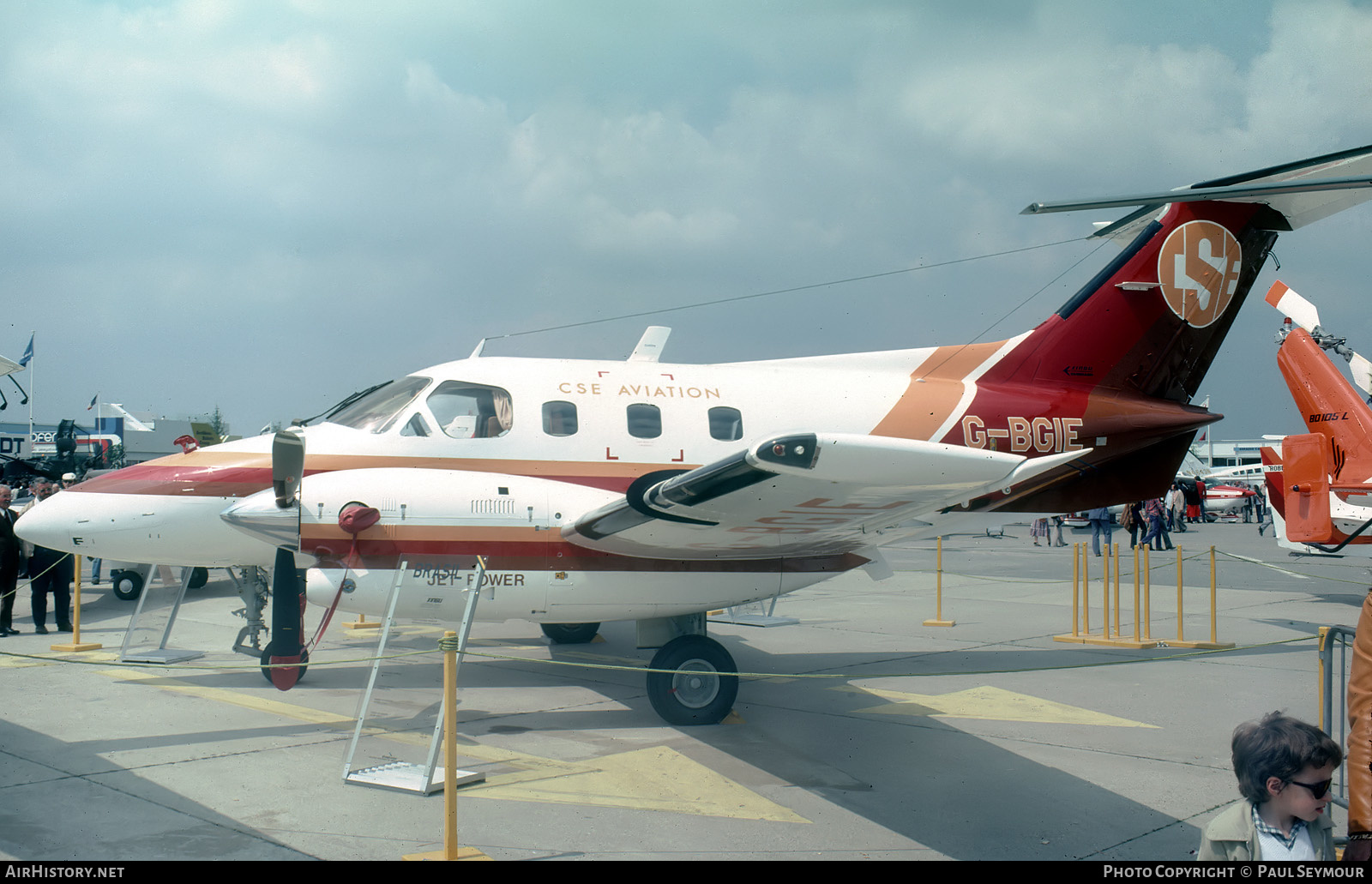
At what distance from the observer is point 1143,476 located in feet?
32.3

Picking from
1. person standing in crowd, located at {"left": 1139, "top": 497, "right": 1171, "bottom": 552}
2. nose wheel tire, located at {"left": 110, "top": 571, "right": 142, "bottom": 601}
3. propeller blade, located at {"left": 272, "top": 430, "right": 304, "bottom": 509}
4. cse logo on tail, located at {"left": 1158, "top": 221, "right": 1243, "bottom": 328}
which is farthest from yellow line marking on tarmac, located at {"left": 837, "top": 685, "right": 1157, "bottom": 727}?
person standing in crowd, located at {"left": 1139, "top": 497, "right": 1171, "bottom": 552}

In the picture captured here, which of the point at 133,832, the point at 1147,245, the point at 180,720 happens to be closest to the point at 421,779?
the point at 133,832

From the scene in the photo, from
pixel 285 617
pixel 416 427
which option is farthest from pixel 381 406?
pixel 285 617

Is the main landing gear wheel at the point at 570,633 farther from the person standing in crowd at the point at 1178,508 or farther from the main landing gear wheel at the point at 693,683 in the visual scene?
the person standing in crowd at the point at 1178,508

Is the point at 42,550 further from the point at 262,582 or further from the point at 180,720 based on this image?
the point at 180,720

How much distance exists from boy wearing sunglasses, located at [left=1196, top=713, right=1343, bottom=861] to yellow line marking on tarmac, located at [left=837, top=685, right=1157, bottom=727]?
208 inches

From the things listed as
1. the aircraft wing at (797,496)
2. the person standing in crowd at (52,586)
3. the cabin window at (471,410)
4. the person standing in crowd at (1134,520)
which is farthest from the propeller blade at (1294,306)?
the person standing in crowd at (52,586)

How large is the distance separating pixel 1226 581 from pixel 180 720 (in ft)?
61.6

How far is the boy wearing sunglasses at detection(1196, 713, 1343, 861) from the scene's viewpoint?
2.64m

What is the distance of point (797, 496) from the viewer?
5801 mm

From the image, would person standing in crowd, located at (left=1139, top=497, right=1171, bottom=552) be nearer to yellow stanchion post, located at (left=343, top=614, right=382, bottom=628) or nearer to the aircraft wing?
yellow stanchion post, located at (left=343, top=614, right=382, bottom=628)

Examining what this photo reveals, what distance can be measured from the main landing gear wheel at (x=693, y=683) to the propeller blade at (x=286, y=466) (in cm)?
325

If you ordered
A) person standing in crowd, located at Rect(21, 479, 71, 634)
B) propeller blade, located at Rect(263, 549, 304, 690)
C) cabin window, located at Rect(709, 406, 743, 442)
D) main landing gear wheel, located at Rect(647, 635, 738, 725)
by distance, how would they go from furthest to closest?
1. person standing in crowd, located at Rect(21, 479, 71, 634)
2. cabin window, located at Rect(709, 406, 743, 442)
3. propeller blade, located at Rect(263, 549, 304, 690)
4. main landing gear wheel, located at Rect(647, 635, 738, 725)

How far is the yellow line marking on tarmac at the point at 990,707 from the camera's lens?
780 centimetres
